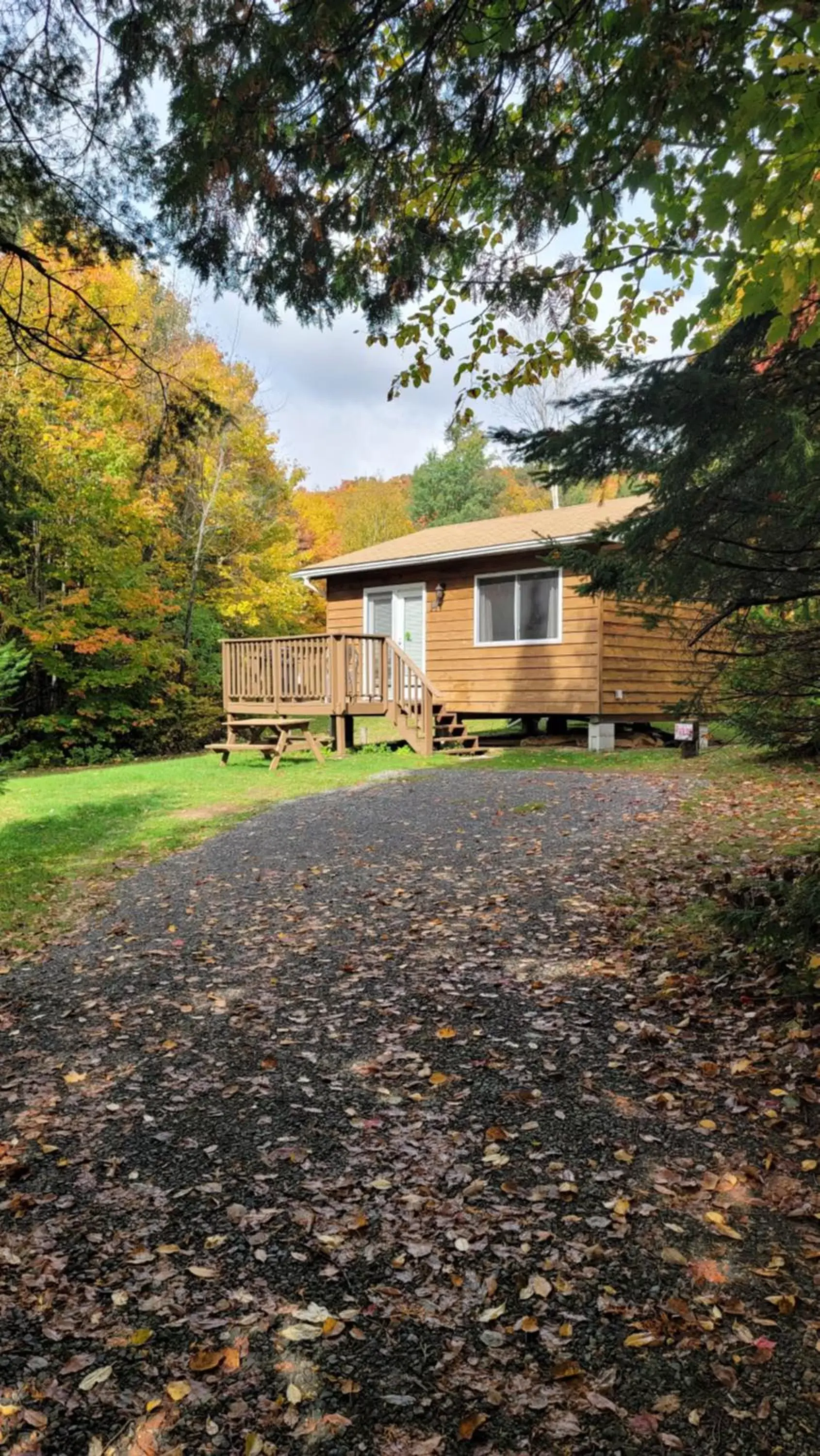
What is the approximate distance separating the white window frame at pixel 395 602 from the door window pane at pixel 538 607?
2.03 meters

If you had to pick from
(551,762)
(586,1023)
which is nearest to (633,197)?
(586,1023)

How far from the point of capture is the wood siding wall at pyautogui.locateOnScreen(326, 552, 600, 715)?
1319 cm

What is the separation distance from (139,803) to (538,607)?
7.21 m

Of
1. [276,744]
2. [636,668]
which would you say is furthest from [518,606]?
[276,744]

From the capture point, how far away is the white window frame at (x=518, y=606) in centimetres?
1343

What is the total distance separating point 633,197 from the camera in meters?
3.72

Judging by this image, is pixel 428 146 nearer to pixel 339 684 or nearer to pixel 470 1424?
pixel 470 1424

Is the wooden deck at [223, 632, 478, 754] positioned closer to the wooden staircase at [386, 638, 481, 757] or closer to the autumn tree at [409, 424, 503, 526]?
the wooden staircase at [386, 638, 481, 757]

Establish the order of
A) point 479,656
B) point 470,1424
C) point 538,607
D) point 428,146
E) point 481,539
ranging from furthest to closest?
point 481,539 → point 479,656 → point 538,607 → point 428,146 → point 470,1424

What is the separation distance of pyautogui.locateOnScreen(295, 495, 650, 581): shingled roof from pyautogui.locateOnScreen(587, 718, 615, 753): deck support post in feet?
9.54

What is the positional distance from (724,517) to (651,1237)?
289 cm

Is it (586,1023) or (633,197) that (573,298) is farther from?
(586,1023)

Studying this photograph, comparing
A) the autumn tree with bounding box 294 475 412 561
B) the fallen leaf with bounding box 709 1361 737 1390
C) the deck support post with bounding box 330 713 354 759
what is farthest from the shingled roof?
the fallen leaf with bounding box 709 1361 737 1390

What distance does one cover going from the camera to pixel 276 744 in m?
13.4
